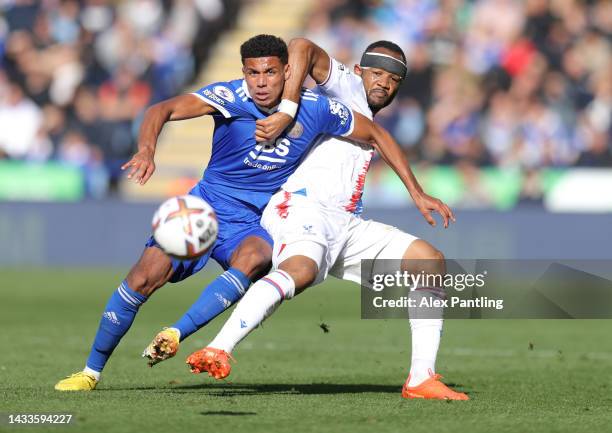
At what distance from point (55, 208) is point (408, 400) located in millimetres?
12832

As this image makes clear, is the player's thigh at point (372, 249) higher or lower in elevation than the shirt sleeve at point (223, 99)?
lower

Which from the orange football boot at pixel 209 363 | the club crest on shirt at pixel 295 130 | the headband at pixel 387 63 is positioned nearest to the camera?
the orange football boot at pixel 209 363

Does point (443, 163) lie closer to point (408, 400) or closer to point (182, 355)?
point (182, 355)

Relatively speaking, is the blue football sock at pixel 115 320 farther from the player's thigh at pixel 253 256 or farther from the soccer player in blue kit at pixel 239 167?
the player's thigh at pixel 253 256

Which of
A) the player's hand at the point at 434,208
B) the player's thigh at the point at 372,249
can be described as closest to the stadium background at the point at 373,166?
the player's thigh at the point at 372,249

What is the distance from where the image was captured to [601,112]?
835 inches

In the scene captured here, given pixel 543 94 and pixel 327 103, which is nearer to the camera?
pixel 327 103

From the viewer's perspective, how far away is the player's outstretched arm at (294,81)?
7637mm

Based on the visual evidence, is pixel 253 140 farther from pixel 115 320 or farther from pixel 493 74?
pixel 493 74

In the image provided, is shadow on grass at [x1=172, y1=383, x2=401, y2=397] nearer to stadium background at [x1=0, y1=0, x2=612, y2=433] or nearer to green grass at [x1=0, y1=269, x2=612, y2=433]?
green grass at [x1=0, y1=269, x2=612, y2=433]

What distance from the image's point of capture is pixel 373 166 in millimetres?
20156

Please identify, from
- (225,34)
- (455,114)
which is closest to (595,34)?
(455,114)

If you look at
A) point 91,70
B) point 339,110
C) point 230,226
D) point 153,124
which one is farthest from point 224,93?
point 91,70

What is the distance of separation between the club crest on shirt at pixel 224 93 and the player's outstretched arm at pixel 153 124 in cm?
11
